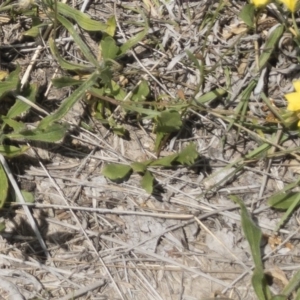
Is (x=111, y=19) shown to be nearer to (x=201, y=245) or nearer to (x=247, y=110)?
(x=247, y=110)

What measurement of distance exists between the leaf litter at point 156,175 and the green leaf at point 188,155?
0.07 meters

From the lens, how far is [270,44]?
94.6 inches

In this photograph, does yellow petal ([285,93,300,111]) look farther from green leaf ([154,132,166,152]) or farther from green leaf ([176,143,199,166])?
green leaf ([154,132,166,152])

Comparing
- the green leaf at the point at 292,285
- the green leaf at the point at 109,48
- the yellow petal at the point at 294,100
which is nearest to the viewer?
the yellow petal at the point at 294,100

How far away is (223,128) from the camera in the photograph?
95.6 inches

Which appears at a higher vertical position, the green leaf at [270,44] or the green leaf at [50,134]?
the green leaf at [270,44]

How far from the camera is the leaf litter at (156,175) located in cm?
232

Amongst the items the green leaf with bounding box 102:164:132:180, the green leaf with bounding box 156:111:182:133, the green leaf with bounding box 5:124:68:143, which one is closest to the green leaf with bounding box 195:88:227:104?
the green leaf with bounding box 156:111:182:133

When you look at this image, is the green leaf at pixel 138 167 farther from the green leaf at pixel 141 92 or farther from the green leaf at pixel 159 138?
the green leaf at pixel 141 92

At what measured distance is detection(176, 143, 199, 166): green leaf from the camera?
233cm

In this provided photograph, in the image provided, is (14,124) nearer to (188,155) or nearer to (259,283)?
(188,155)

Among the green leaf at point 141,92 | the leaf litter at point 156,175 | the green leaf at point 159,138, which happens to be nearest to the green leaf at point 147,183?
the leaf litter at point 156,175

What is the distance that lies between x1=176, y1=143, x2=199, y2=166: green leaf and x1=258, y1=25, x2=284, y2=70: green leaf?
0.41 m

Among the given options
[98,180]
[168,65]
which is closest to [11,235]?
[98,180]
